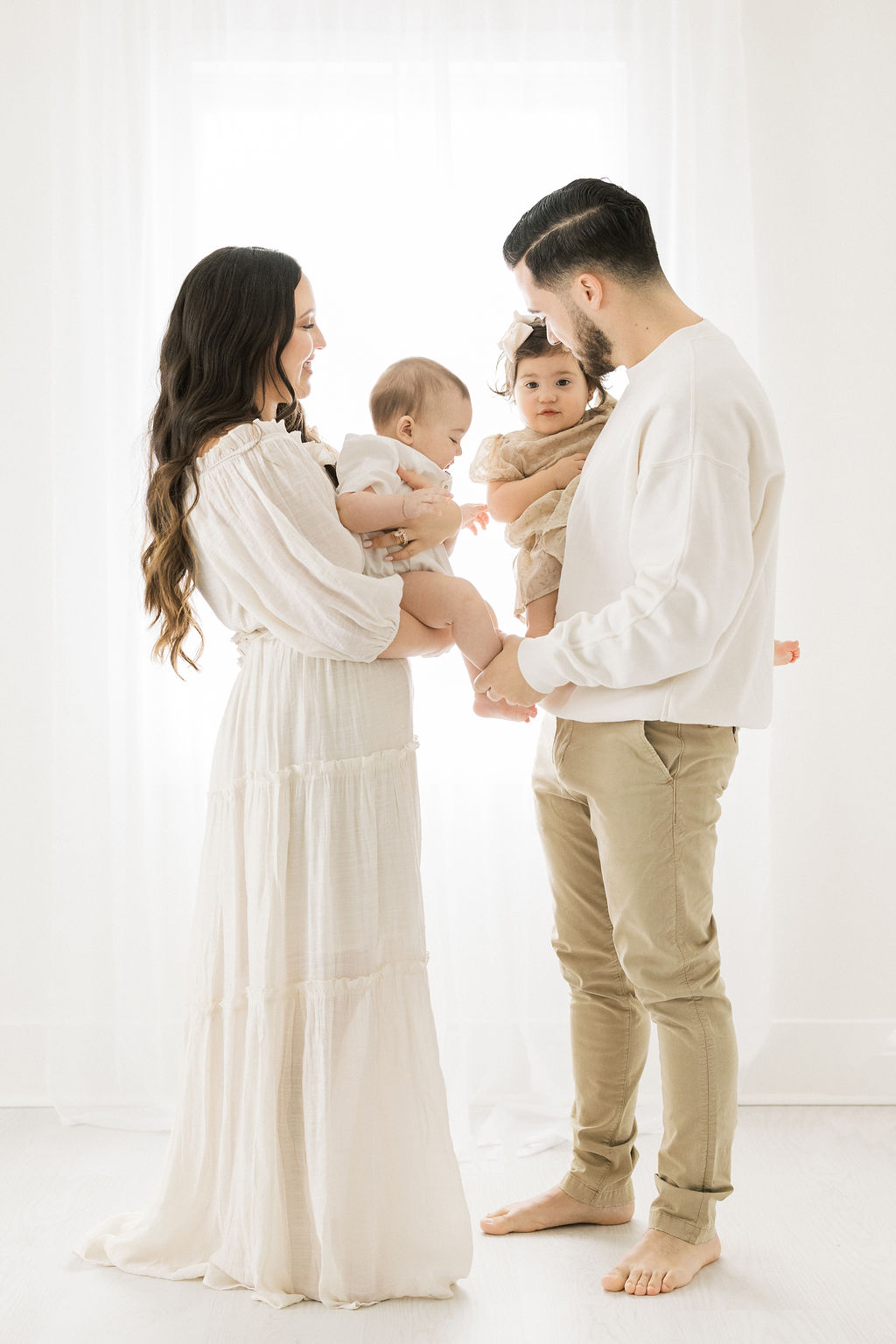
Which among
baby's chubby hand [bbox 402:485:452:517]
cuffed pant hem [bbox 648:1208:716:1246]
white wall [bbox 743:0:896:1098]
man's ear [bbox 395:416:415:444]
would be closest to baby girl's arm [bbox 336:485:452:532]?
baby's chubby hand [bbox 402:485:452:517]

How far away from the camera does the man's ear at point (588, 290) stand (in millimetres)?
1788

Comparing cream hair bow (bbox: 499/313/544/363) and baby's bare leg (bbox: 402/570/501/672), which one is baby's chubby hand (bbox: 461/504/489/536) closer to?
baby's bare leg (bbox: 402/570/501/672)

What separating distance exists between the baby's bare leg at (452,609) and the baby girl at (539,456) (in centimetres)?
13

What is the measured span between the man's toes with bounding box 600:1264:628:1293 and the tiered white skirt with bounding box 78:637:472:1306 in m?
0.24

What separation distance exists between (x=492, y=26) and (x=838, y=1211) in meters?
2.75

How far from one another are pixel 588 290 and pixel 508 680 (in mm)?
647

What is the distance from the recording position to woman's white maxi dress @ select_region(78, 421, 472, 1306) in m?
1.74

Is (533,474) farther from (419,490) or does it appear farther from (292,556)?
(292,556)

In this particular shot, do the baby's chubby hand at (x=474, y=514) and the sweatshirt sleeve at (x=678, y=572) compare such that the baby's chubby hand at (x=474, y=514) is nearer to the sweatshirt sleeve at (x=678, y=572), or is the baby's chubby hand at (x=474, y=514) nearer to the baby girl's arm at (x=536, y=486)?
the baby girl's arm at (x=536, y=486)

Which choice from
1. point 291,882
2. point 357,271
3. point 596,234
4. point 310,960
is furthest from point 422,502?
point 357,271

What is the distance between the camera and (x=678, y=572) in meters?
1.61

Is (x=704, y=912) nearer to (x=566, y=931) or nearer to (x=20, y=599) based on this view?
(x=566, y=931)

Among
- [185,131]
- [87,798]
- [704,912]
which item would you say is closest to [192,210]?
[185,131]

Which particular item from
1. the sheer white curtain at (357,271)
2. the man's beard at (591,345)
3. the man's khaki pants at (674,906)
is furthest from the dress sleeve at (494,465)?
the sheer white curtain at (357,271)
